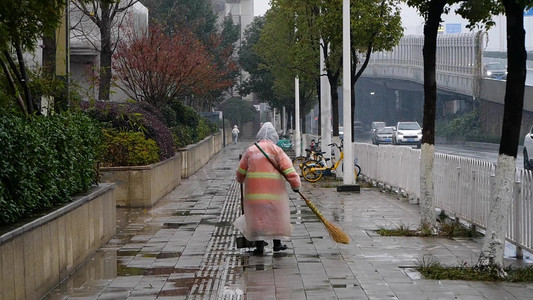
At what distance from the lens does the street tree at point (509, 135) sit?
10180 mm

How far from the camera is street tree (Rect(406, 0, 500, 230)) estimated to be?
13.1 meters

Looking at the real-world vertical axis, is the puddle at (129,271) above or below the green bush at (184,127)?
below

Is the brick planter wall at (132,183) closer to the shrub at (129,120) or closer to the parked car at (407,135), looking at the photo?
the shrub at (129,120)

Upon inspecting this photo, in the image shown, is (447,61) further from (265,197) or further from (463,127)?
(265,197)

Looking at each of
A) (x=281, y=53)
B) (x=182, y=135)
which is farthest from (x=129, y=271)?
(x=281, y=53)

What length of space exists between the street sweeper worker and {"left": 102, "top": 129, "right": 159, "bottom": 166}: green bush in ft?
26.7

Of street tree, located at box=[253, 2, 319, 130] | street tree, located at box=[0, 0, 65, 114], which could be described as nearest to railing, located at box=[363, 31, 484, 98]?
street tree, located at box=[253, 2, 319, 130]

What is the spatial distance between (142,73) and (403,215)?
Result: 52.6 feet

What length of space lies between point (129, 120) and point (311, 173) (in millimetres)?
7789

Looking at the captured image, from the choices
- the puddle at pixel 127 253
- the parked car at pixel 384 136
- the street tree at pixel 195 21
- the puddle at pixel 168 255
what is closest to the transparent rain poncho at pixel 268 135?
the puddle at pixel 168 255

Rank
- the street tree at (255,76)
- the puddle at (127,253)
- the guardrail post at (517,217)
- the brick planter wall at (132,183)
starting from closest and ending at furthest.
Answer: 1. the guardrail post at (517,217)
2. the puddle at (127,253)
3. the brick planter wall at (132,183)
4. the street tree at (255,76)

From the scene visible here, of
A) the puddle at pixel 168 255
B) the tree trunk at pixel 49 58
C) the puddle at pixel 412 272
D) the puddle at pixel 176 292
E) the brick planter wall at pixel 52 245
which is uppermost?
the tree trunk at pixel 49 58

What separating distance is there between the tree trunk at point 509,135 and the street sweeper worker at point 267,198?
8.22 ft

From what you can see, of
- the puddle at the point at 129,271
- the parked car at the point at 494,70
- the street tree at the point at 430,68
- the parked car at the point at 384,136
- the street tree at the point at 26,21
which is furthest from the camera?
the parked car at the point at 384,136
